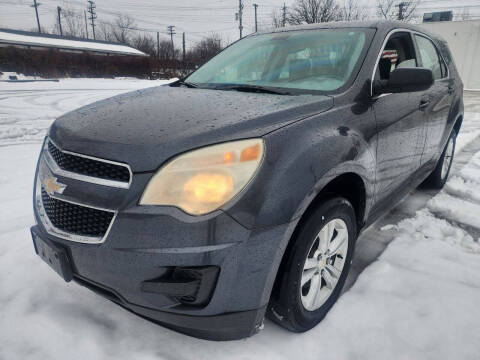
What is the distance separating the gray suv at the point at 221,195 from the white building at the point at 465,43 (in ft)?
71.4

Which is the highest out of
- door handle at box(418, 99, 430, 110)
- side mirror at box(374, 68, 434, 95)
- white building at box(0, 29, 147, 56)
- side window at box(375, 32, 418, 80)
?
white building at box(0, 29, 147, 56)

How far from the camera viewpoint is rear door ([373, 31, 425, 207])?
2.03m

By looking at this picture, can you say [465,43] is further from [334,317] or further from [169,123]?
[169,123]

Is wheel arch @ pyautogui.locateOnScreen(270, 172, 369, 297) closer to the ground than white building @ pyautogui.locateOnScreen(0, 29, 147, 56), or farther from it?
closer to the ground

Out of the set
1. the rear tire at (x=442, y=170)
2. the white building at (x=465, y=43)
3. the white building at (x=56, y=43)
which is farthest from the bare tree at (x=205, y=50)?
the rear tire at (x=442, y=170)

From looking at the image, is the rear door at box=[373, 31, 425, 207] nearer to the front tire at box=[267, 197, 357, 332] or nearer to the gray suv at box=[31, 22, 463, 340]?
the gray suv at box=[31, 22, 463, 340]

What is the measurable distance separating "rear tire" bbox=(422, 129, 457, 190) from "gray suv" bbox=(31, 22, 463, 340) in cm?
194

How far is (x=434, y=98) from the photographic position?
9.12ft

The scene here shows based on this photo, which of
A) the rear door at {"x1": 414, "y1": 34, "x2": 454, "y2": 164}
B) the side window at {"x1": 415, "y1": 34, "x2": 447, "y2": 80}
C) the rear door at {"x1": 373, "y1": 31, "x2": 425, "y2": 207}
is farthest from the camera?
the side window at {"x1": 415, "y1": 34, "x2": 447, "y2": 80}

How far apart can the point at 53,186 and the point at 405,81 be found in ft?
6.01

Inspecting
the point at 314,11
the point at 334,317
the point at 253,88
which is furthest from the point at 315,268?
the point at 314,11

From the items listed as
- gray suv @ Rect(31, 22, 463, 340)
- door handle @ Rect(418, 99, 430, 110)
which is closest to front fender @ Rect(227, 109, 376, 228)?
gray suv @ Rect(31, 22, 463, 340)

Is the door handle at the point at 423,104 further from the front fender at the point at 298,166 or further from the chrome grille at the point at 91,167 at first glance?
the chrome grille at the point at 91,167

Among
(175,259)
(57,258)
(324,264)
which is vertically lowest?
(324,264)
